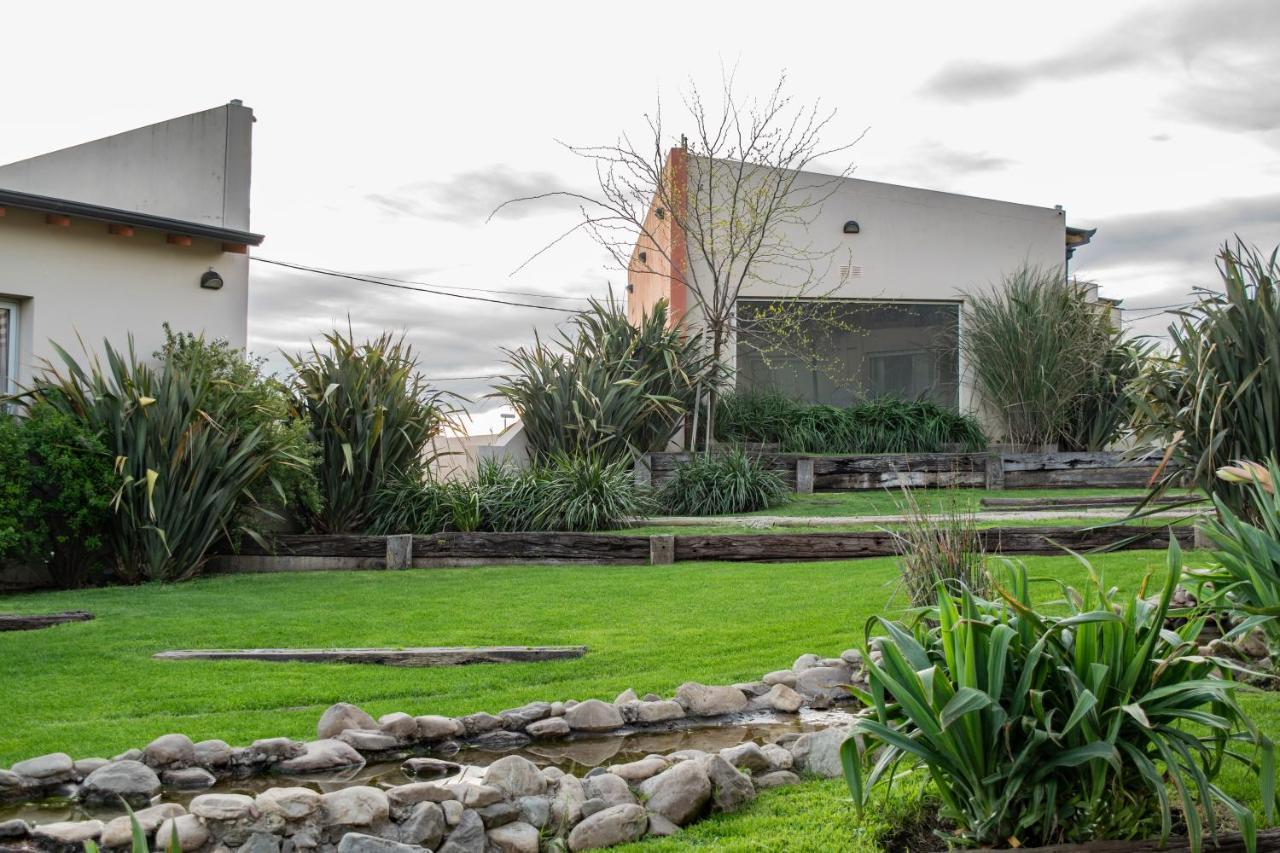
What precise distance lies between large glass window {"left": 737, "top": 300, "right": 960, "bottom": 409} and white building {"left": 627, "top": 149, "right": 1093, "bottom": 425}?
0.02 m

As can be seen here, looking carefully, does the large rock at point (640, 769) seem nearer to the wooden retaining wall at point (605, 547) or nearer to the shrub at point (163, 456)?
the wooden retaining wall at point (605, 547)

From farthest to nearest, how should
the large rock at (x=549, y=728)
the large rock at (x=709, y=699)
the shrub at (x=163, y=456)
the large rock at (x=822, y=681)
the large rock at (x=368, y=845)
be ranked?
the shrub at (x=163, y=456) < the large rock at (x=822, y=681) < the large rock at (x=709, y=699) < the large rock at (x=549, y=728) < the large rock at (x=368, y=845)

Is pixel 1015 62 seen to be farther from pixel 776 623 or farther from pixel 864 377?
pixel 864 377

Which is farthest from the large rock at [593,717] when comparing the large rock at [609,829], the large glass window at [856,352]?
the large glass window at [856,352]

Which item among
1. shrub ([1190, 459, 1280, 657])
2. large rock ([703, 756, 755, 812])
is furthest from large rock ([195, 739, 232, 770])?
shrub ([1190, 459, 1280, 657])

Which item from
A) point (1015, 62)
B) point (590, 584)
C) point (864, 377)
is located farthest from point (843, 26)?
point (864, 377)

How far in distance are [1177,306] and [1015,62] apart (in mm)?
2058

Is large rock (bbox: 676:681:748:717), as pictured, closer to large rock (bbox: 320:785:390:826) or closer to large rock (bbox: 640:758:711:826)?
large rock (bbox: 640:758:711:826)

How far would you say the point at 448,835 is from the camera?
9.60 feet

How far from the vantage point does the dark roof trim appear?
8.66m

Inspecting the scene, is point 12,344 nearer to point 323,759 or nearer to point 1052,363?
point 323,759

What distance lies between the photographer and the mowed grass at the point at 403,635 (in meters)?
4.15

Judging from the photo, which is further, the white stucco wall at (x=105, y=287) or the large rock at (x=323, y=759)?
the white stucco wall at (x=105, y=287)

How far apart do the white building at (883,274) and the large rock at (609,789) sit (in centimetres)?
1217
